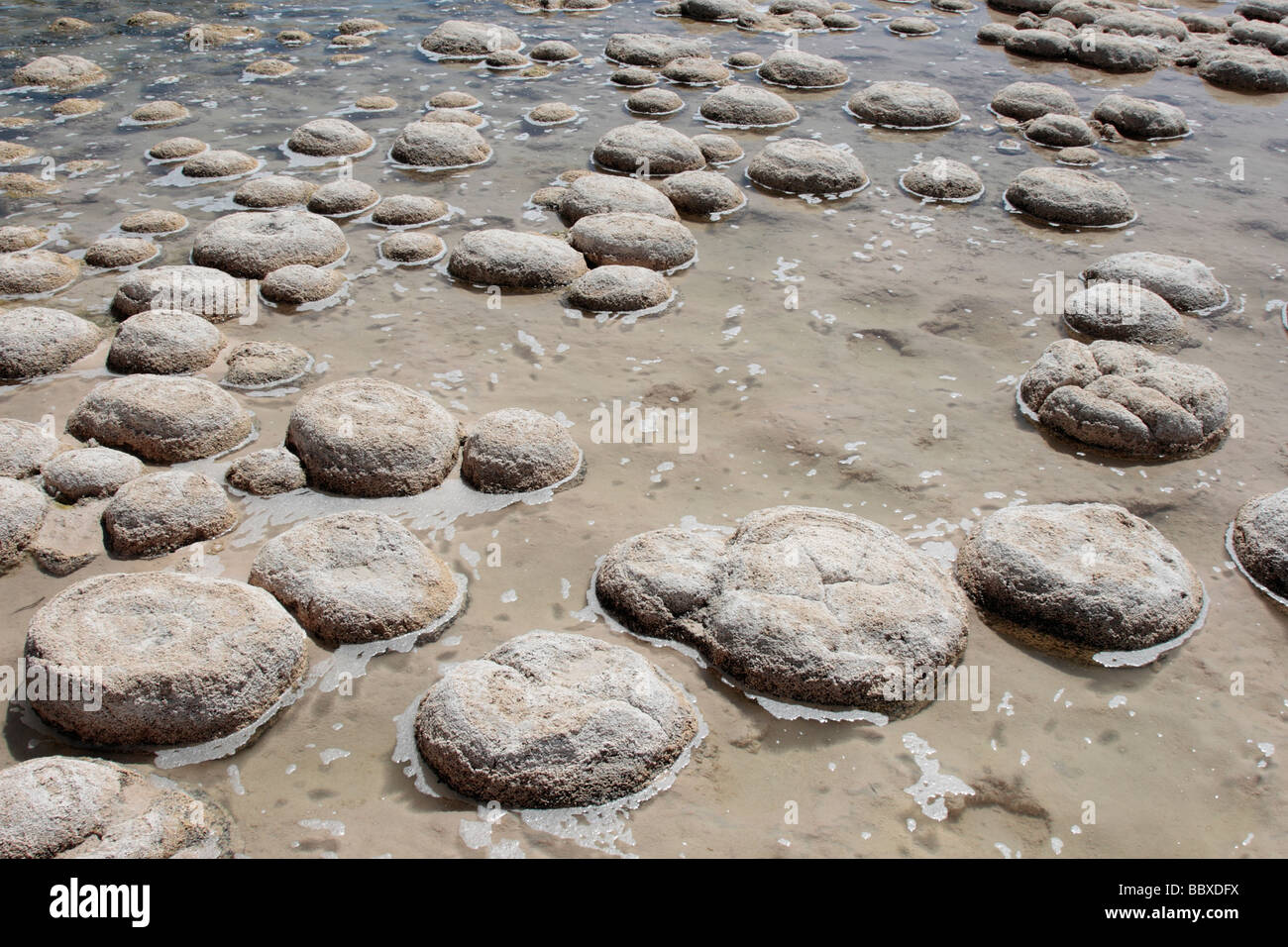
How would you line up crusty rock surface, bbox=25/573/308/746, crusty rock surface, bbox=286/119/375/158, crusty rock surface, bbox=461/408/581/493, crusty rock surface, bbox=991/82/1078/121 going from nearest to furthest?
crusty rock surface, bbox=25/573/308/746
crusty rock surface, bbox=461/408/581/493
crusty rock surface, bbox=286/119/375/158
crusty rock surface, bbox=991/82/1078/121

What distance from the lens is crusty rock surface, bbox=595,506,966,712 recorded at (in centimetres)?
341

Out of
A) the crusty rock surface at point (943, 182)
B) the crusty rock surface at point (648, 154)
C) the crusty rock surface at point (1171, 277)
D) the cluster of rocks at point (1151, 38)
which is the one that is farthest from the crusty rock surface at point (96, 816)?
the cluster of rocks at point (1151, 38)

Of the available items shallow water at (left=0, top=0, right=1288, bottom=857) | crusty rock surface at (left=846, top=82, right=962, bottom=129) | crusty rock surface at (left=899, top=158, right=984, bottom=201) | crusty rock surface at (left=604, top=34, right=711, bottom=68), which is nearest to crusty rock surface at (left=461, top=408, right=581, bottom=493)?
shallow water at (left=0, top=0, right=1288, bottom=857)

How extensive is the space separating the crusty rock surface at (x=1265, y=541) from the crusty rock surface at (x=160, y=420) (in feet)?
15.0

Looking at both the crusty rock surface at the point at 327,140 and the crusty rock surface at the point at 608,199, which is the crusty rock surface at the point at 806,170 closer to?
the crusty rock surface at the point at 608,199

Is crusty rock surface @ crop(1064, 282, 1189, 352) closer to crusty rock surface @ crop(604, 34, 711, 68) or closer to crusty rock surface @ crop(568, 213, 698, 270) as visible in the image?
crusty rock surface @ crop(568, 213, 698, 270)

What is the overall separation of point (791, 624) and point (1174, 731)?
1.38 meters

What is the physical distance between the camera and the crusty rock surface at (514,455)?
436cm

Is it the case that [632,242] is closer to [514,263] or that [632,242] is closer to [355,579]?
[514,263]

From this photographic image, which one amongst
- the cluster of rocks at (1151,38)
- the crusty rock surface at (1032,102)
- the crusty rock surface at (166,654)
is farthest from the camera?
the cluster of rocks at (1151,38)

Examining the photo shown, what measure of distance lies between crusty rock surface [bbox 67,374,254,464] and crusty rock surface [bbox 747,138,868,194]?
4750mm
